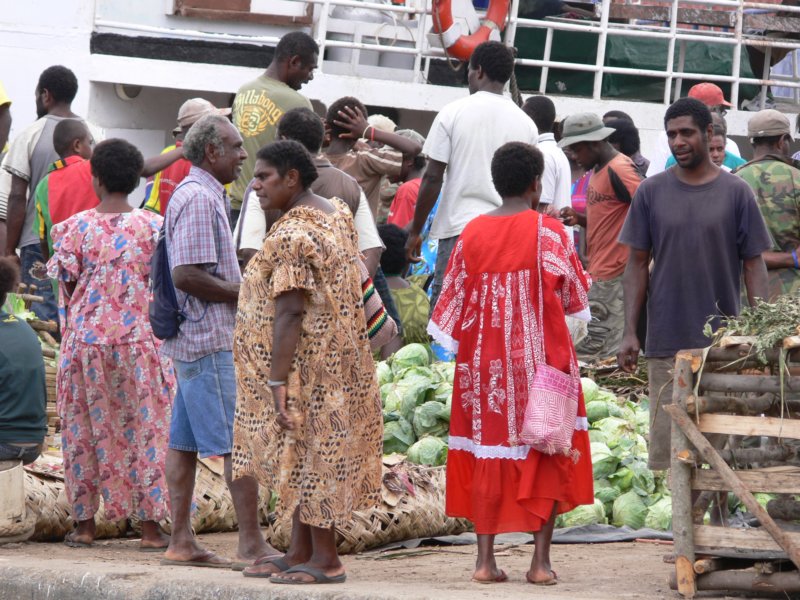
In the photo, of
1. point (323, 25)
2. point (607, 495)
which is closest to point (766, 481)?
point (607, 495)

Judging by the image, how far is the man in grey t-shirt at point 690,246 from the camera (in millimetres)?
6000

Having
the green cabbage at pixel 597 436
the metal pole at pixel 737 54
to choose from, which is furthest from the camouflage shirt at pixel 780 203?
the metal pole at pixel 737 54

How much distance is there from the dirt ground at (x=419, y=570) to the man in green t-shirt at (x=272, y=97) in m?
2.40

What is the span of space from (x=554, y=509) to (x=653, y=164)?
398cm

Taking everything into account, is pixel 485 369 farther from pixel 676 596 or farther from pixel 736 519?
pixel 736 519

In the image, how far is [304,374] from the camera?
17.6 ft

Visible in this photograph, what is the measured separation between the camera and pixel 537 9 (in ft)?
44.1

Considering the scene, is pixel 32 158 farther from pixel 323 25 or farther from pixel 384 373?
pixel 323 25

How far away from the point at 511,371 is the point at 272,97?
3161 mm

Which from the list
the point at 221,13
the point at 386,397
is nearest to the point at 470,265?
the point at 386,397

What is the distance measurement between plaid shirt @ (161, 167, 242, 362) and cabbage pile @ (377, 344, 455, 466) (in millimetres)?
2036

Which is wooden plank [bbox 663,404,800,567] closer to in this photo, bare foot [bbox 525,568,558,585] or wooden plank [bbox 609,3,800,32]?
bare foot [bbox 525,568,558,585]

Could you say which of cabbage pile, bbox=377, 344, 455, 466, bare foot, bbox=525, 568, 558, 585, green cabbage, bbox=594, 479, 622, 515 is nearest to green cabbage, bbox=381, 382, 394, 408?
cabbage pile, bbox=377, 344, 455, 466

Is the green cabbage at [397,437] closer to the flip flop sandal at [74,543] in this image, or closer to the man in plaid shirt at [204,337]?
the flip flop sandal at [74,543]
